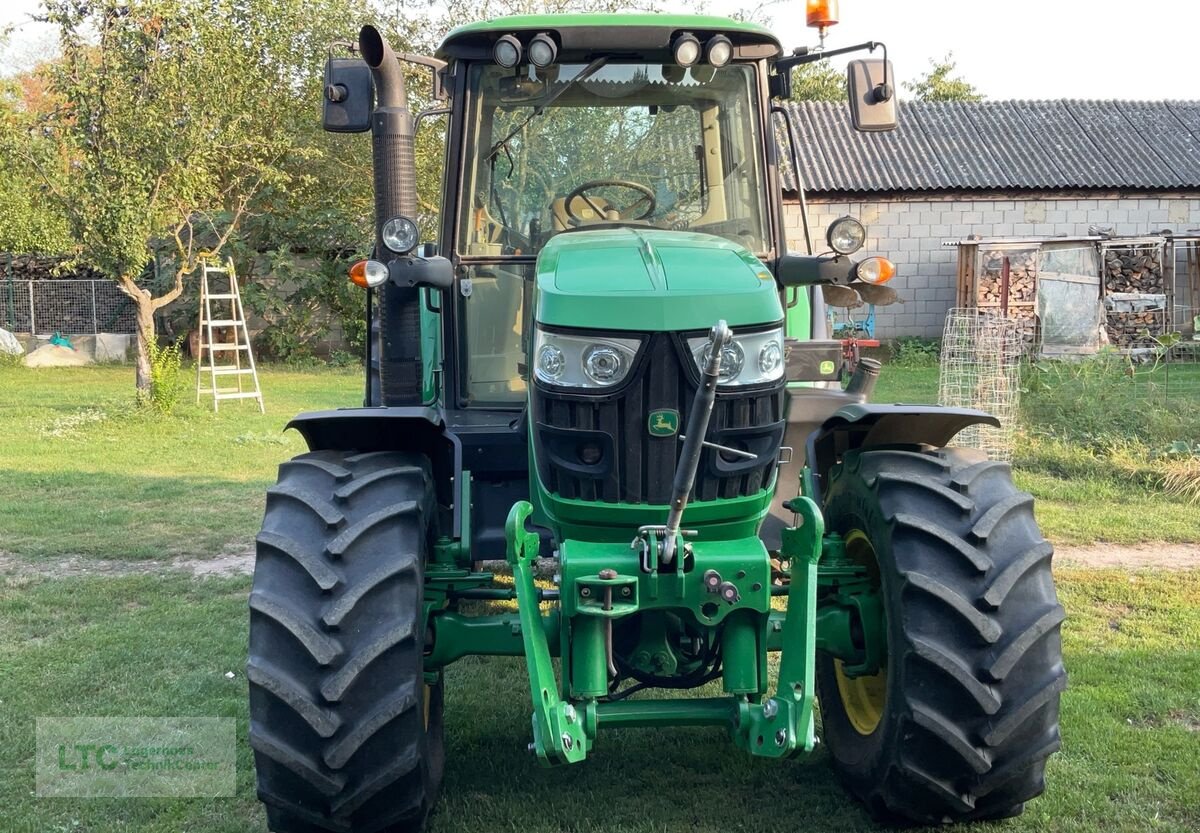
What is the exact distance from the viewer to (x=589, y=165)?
15.5ft

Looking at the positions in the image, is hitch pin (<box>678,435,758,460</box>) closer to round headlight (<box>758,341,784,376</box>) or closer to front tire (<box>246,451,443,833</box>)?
round headlight (<box>758,341,784,376</box>)

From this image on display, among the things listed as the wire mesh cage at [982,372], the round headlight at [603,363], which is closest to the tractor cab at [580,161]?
the round headlight at [603,363]

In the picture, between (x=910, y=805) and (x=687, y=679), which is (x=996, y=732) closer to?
(x=910, y=805)

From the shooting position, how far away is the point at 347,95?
15.3ft

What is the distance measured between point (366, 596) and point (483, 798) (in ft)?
3.14

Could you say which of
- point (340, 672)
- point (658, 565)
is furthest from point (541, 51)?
point (340, 672)

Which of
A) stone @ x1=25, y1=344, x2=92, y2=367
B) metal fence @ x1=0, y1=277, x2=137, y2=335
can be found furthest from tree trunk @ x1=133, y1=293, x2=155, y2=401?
metal fence @ x1=0, y1=277, x2=137, y2=335

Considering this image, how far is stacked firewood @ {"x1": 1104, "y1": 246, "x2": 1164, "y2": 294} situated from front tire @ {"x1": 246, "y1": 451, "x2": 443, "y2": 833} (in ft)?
65.0

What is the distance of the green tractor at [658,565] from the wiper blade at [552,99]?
0.10m

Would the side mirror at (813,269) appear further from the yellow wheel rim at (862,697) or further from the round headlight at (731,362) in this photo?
the yellow wheel rim at (862,697)

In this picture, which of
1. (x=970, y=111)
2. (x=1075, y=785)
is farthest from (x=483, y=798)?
(x=970, y=111)

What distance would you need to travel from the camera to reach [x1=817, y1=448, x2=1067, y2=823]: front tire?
3.40 meters

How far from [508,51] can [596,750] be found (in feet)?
8.28

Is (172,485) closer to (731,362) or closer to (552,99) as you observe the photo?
(552,99)
